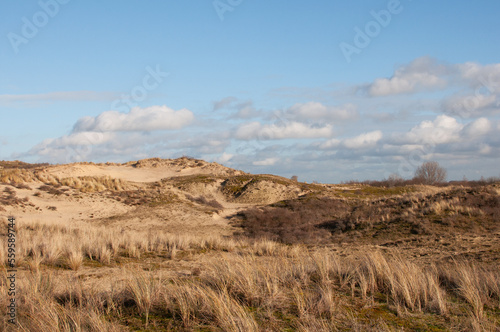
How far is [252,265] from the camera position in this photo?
759 cm

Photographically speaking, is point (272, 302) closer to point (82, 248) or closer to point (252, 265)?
point (252, 265)

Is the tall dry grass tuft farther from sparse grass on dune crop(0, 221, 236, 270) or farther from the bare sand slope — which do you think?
the bare sand slope

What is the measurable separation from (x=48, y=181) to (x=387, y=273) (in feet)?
113

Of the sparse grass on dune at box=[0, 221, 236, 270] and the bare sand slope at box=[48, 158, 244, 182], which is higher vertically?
the bare sand slope at box=[48, 158, 244, 182]

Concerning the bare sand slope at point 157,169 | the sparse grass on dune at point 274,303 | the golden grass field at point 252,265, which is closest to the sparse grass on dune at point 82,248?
the golden grass field at point 252,265

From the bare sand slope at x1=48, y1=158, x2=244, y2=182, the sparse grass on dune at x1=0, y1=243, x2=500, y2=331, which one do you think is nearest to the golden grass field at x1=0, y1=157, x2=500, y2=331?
the sparse grass on dune at x1=0, y1=243, x2=500, y2=331

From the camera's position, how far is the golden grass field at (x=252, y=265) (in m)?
4.95

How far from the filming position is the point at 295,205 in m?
32.7

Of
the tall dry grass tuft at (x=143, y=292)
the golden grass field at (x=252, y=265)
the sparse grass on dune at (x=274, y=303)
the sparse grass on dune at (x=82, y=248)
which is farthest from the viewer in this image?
the sparse grass on dune at (x=82, y=248)

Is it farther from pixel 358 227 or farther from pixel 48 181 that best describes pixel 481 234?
pixel 48 181

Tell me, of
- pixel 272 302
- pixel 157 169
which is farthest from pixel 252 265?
pixel 157 169

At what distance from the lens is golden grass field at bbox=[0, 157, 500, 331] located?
4.95 meters

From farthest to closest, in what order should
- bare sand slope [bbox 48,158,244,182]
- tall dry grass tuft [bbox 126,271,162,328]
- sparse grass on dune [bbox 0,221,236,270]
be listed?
bare sand slope [bbox 48,158,244,182] < sparse grass on dune [bbox 0,221,236,270] < tall dry grass tuft [bbox 126,271,162,328]

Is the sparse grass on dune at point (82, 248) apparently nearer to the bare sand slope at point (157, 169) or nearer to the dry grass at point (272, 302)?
the dry grass at point (272, 302)
